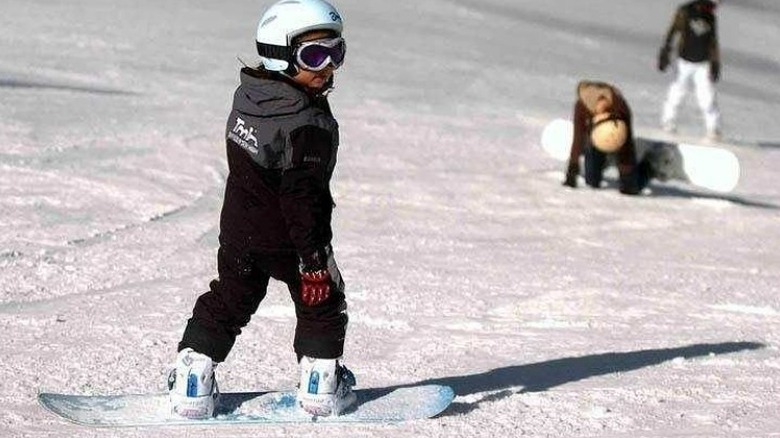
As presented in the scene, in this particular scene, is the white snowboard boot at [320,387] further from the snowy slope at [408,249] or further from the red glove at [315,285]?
the red glove at [315,285]

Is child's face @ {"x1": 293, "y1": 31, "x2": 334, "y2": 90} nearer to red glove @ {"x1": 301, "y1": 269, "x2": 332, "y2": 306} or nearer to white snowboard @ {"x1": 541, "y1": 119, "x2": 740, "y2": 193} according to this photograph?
red glove @ {"x1": 301, "y1": 269, "x2": 332, "y2": 306}

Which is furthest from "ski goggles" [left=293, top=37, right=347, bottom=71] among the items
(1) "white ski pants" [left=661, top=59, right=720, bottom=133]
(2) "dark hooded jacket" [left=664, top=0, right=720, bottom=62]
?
(1) "white ski pants" [left=661, top=59, right=720, bottom=133]

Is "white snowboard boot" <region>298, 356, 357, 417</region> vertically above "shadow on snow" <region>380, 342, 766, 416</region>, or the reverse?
"white snowboard boot" <region>298, 356, 357, 417</region>

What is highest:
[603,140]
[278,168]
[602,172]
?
[278,168]

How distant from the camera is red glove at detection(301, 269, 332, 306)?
4902 millimetres

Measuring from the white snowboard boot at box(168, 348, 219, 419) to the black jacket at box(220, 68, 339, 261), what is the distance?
1.31ft

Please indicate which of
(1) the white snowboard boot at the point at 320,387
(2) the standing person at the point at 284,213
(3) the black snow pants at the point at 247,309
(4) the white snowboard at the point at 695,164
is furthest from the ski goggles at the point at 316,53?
(4) the white snowboard at the point at 695,164

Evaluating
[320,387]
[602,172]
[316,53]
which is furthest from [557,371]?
[602,172]

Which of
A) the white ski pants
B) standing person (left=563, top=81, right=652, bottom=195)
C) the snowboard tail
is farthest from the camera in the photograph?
the white ski pants

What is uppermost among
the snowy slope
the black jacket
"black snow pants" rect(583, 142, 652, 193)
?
the black jacket

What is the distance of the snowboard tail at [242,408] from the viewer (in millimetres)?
5094

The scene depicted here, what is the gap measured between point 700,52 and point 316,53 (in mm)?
11326

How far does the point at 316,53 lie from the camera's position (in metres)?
5.00

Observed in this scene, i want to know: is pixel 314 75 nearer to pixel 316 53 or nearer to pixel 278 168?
pixel 316 53
